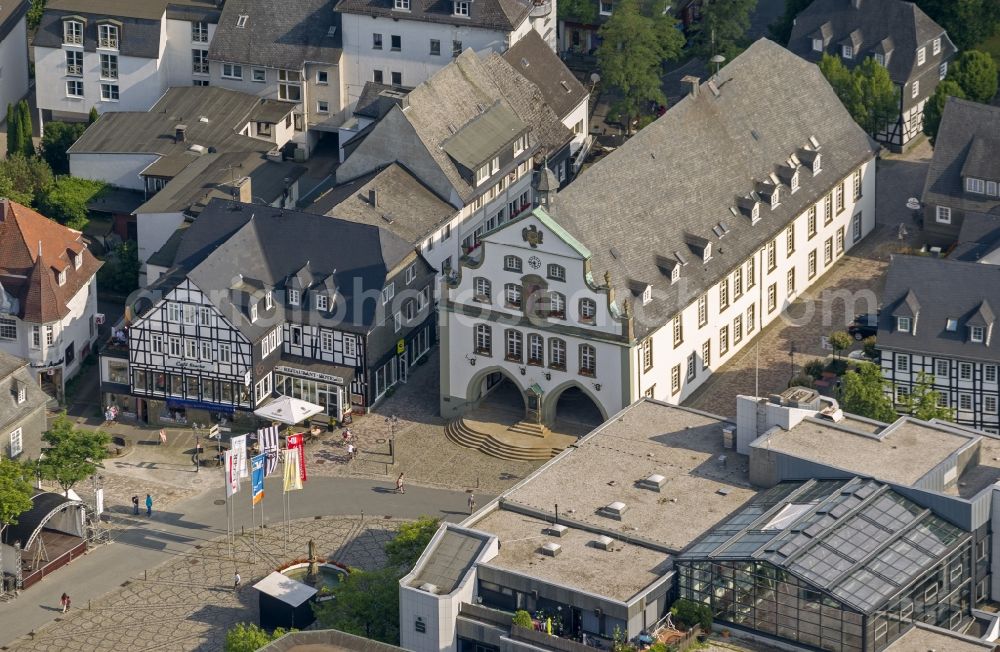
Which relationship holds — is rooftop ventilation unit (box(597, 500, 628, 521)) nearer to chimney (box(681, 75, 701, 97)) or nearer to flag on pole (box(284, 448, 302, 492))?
flag on pole (box(284, 448, 302, 492))

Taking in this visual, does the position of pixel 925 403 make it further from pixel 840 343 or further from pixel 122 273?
pixel 122 273

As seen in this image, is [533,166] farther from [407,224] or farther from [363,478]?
[363,478]

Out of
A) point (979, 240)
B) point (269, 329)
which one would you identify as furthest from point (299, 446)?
point (979, 240)

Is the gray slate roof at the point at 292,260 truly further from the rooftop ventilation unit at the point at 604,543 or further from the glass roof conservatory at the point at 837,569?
the glass roof conservatory at the point at 837,569

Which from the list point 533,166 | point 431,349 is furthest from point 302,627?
point 533,166

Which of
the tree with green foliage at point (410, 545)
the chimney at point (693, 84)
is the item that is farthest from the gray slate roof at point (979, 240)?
the tree with green foliage at point (410, 545)

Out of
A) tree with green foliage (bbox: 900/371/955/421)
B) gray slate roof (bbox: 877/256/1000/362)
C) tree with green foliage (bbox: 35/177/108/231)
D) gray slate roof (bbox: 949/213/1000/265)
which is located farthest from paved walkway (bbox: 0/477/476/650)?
gray slate roof (bbox: 949/213/1000/265)

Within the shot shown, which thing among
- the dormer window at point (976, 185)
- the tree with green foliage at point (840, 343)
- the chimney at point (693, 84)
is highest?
the chimney at point (693, 84)
